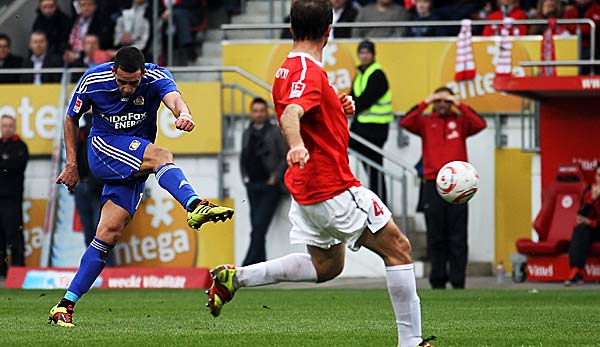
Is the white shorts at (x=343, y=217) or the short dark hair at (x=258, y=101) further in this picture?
the short dark hair at (x=258, y=101)

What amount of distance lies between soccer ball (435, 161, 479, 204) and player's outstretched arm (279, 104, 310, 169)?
4629 millimetres

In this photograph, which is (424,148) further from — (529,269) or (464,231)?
(529,269)

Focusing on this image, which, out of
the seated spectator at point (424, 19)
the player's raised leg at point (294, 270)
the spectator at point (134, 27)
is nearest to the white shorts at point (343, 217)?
the player's raised leg at point (294, 270)

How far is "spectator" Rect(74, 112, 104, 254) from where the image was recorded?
19.3 meters

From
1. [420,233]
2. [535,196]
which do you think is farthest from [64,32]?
[535,196]

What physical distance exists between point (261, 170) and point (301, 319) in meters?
7.96

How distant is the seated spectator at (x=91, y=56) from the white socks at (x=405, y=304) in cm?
1282

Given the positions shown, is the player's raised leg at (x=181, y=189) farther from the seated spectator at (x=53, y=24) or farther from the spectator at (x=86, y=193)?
the seated spectator at (x=53, y=24)

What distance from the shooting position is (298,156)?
7301 mm

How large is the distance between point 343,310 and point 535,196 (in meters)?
7.18

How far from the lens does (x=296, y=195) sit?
8.04 meters

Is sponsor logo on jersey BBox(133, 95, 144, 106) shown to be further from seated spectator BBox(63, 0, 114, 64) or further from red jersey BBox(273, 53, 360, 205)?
seated spectator BBox(63, 0, 114, 64)

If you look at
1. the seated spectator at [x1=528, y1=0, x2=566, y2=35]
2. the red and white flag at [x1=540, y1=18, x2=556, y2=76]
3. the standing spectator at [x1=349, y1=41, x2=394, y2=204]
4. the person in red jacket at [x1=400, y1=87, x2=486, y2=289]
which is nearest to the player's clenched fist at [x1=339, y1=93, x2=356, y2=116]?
the person in red jacket at [x1=400, y1=87, x2=486, y2=289]

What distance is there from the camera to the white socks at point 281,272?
27.0ft
